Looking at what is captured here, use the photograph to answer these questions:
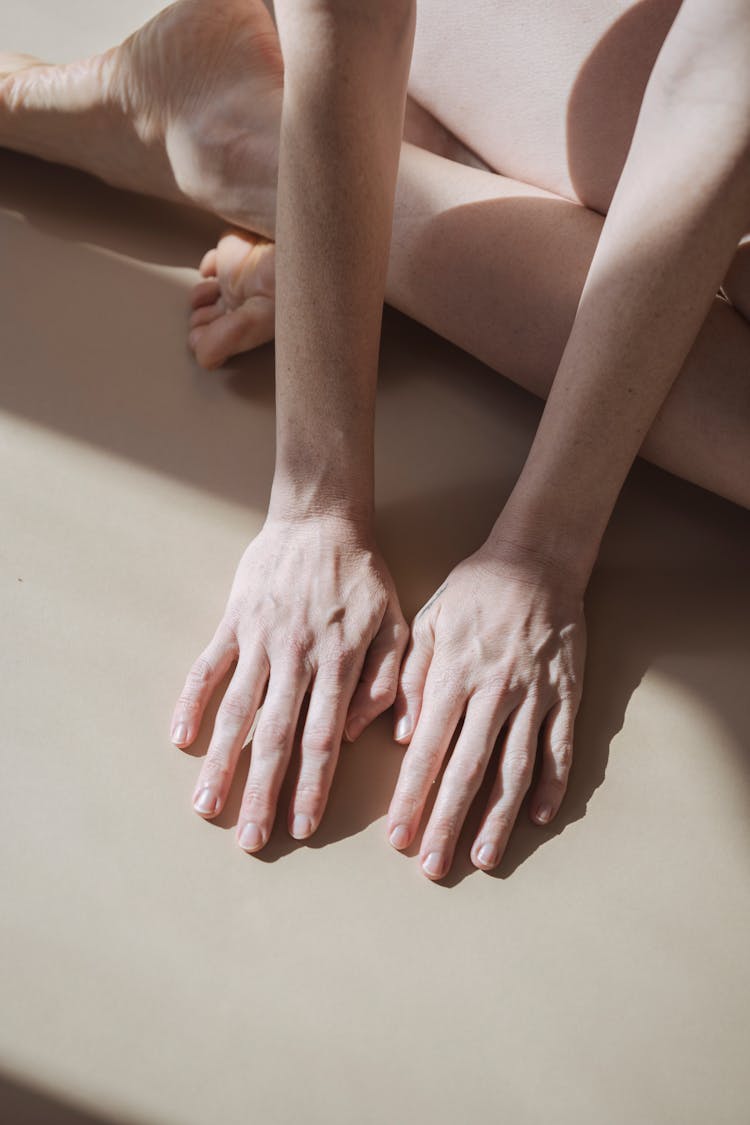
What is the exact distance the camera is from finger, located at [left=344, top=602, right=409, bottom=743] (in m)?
1.09

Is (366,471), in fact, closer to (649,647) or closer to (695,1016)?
(649,647)

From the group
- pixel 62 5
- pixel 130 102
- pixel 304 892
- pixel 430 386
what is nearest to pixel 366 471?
pixel 430 386

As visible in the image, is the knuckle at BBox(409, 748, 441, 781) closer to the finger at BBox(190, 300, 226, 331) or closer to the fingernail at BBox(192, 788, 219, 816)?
the fingernail at BBox(192, 788, 219, 816)

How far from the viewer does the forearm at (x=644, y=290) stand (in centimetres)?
94

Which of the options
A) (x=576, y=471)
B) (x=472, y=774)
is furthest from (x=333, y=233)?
(x=472, y=774)

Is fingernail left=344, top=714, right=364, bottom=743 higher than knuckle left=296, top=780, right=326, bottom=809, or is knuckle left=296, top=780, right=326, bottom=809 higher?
fingernail left=344, top=714, right=364, bottom=743

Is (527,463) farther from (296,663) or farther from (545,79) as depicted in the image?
(545,79)

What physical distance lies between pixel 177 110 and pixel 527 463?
79cm

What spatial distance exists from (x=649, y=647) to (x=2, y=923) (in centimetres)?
77

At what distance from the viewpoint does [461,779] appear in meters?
1.03

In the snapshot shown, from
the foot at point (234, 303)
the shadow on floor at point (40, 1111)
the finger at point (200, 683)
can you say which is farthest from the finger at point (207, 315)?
the shadow on floor at point (40, 1111)

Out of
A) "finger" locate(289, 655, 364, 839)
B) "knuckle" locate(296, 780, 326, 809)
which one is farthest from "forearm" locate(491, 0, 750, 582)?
"knuckle" locate(296, 780, 326, 809)

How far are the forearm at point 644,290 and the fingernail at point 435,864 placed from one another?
1.17 ft

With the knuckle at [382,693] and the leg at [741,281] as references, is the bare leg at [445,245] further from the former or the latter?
the knuckle at [382,693]
